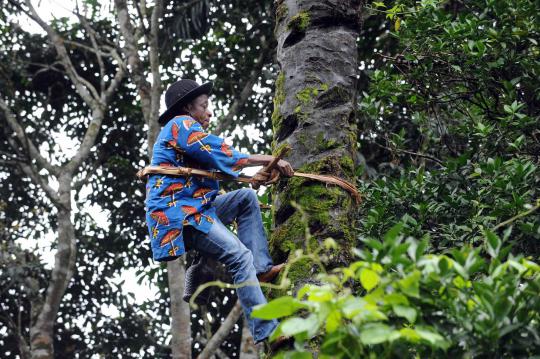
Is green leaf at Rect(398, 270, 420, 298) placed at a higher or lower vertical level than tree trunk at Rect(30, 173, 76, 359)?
lower

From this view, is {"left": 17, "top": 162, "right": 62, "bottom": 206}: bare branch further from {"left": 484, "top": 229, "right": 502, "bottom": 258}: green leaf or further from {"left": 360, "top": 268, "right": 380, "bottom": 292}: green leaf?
{"left": 360, "top": 268, "right": 380, "bottom": 292}: green leaf

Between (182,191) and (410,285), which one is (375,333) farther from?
(182,191)

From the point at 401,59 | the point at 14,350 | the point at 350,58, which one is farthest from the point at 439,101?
the point at 14,350

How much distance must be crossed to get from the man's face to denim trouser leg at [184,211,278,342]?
612 millimetres

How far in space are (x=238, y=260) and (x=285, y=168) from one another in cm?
50

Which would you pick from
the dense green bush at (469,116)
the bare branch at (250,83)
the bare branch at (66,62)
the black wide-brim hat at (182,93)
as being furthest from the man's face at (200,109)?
the bare branch at (66,62)

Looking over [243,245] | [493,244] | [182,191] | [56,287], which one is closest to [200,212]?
[182,191]

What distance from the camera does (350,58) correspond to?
4105 millimetres

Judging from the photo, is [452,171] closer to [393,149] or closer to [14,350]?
[393,149]

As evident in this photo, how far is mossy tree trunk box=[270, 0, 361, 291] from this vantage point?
3763 mm

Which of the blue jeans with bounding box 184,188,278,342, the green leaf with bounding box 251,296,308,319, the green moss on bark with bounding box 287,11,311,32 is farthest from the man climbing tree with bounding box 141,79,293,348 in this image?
the green leaf with bounding box 251,296,308,319

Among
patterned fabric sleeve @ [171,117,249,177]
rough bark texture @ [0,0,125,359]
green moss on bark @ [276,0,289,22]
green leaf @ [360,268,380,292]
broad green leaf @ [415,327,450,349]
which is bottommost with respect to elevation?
broad green leaf @ [415,327,450,349]

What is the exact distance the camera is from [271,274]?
393 centimetres

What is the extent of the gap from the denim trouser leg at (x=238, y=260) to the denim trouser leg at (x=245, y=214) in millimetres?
116
